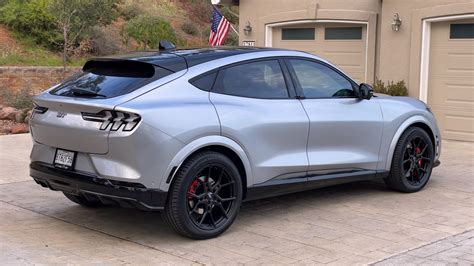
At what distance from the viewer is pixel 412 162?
780 cm

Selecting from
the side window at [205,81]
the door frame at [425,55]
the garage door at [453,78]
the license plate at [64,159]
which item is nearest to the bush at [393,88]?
the door frame at [425,55]

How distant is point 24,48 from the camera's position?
81.4 feet

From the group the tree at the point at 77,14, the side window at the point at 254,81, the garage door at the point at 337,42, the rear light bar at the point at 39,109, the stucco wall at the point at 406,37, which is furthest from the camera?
the tree at the point at 77,14

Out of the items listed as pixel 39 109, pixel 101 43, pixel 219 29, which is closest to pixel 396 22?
pixel 219 29

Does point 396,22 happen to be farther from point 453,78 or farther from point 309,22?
point 309,22

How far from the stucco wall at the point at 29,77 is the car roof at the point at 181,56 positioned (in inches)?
575

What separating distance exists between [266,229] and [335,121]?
1.44 meters

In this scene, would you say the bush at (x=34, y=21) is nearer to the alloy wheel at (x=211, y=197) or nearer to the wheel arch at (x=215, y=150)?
the wheel arch at (x=215, y=150)

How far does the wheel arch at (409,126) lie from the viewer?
7.47 m

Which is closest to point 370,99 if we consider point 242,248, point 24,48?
point 242,248

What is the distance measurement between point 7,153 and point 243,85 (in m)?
5.78

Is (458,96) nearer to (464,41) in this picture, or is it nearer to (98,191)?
(464,41)

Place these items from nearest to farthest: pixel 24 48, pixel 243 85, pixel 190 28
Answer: pixel 243 85 → pixel 24 48 → pixel 190 28

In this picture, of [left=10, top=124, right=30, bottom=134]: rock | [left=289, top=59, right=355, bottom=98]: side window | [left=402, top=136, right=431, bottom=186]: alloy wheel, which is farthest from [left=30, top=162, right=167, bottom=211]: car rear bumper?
[left=10, top=124, right=30, bottom=134]: rock
